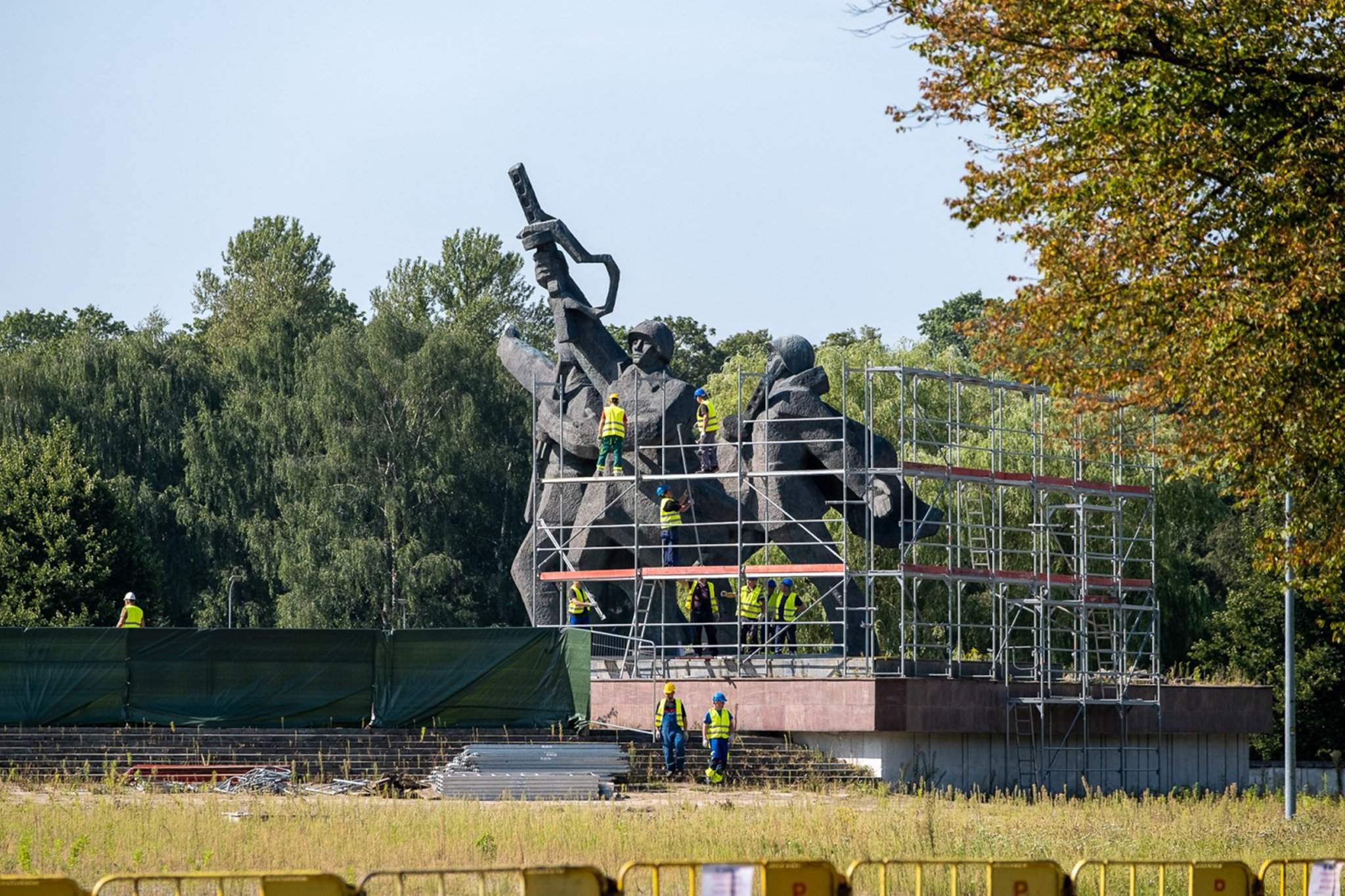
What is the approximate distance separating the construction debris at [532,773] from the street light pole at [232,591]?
29214 mm

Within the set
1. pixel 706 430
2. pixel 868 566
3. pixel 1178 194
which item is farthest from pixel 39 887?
pixel 706 430

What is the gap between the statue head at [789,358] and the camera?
118 ft

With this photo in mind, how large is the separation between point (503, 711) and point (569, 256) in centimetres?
1110

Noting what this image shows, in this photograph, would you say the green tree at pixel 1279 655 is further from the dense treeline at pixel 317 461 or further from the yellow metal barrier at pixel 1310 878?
the yellow metal barrier at pixel 1310 878

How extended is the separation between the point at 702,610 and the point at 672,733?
6.63 metres

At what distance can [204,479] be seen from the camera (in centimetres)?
6169

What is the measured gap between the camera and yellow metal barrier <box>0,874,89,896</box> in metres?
11.2

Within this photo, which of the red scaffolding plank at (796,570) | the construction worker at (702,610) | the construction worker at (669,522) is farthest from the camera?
the construction worker at (702,610)

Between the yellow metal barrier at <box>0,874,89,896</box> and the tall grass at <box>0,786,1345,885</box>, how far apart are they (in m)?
6.20

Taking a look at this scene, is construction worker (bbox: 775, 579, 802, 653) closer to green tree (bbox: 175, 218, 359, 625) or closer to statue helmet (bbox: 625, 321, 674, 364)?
statue helmet (bbox: 625, 321, 674, 364)

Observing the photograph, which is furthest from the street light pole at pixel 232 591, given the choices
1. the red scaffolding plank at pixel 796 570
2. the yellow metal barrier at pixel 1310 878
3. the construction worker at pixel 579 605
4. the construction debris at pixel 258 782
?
the yellow metal barrier at pixel 1310 878

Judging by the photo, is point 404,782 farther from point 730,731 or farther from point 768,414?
point 768,414

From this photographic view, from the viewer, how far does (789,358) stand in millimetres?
36094

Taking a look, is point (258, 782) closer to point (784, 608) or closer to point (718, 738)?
point (718, 738)
